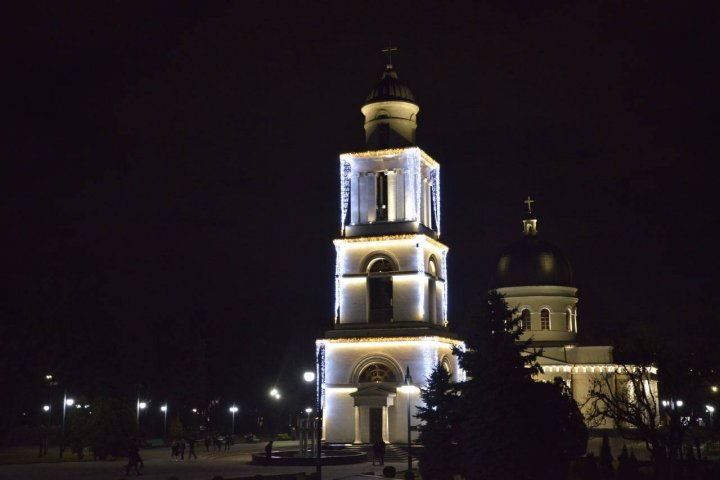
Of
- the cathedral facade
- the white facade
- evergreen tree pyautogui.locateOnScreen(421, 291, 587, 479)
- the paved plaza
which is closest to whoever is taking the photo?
evergreen tree pyautogui.locateOnScreen(421, 291, 587, 479)

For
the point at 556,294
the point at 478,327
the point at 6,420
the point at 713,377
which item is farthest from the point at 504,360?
the point at 6,420

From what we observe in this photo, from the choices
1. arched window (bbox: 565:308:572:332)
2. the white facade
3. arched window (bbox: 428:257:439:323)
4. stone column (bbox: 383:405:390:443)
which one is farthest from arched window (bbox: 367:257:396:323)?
arched window (bbox: 565:308:572:332)

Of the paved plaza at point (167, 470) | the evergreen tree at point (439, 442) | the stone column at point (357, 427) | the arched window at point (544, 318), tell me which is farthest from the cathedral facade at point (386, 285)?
the arched window at point (544, 318)

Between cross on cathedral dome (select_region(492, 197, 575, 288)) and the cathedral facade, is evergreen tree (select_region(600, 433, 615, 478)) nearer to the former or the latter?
the cathedral facade

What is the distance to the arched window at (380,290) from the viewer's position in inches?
1975

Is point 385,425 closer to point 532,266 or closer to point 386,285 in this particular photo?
point 386,285

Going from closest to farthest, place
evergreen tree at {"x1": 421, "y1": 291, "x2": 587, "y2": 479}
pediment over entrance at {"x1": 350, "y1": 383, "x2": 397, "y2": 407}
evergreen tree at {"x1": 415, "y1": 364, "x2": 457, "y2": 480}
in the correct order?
evergreen tree at {"x1": 421, "y1": 291, "x2": 587, "y2": 479}, evergreen tree at {"x1": 415, "y1": 364, "x2": 457, "y2": 480}, pediment over entrance at {"x1": 350, "y1": 383, "x2": 397, "y2": 407}

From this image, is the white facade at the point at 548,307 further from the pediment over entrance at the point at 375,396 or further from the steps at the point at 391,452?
the steps at the point at 391,452

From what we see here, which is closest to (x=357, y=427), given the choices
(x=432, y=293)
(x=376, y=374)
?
(x=376, y=374)

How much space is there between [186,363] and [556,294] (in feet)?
93.8

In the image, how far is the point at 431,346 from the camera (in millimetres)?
47969

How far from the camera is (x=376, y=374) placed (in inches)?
1924

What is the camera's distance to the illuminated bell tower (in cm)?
4806

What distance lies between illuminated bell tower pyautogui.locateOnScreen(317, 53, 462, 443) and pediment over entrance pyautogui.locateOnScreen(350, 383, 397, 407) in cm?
5
